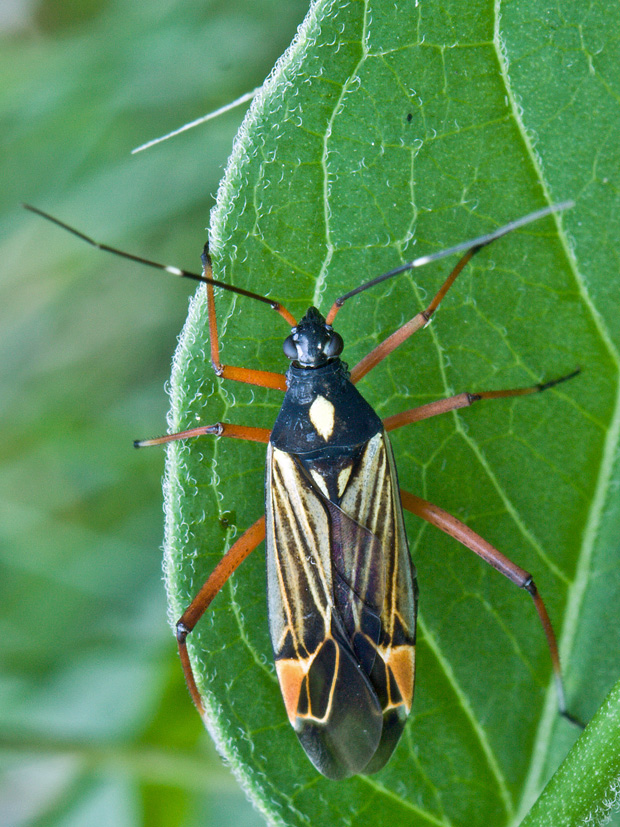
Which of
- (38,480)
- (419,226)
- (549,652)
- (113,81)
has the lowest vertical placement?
(549,652)

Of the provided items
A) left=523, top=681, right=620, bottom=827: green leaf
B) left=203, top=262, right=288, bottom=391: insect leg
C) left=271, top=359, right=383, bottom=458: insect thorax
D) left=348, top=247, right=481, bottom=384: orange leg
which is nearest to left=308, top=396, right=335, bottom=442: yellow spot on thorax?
left=271, top=359, right=383, bottom=458: insect thorax

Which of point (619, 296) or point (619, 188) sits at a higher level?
point (619, 188)

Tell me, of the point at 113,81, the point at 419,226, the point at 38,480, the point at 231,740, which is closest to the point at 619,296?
the point at 419,226

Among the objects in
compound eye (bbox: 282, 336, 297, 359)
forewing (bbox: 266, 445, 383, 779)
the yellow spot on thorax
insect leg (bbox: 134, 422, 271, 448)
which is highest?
compound eye (bbox: 282, 336, 297, 359)

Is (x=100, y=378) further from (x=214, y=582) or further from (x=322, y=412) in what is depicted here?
(x=214, y=582)

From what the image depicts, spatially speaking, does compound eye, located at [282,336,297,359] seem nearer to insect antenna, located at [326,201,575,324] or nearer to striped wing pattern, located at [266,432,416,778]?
insect antenna, located at [326,201,575,324]

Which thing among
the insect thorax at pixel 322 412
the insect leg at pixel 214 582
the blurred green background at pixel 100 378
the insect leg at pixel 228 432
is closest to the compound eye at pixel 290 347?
the insect thorax at pixel 322 412

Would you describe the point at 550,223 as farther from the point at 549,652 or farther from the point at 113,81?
the point at 113,81
